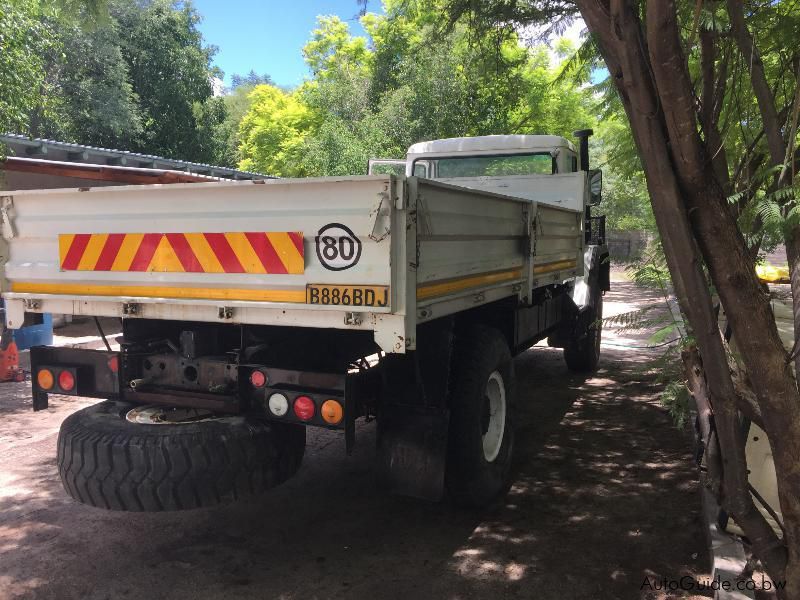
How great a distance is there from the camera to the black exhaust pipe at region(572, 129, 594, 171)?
7.30m

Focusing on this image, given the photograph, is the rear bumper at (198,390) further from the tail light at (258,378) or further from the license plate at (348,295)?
the license plate at (348,295)

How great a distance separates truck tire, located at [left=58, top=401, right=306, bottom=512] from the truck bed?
0.63 meters

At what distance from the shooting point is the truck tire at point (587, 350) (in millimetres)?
7883

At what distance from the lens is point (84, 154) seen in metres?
14.2

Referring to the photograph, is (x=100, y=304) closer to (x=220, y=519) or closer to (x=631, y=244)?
(x=220, y=519)

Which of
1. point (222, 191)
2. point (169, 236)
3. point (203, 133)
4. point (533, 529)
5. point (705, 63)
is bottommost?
point (533, 529)

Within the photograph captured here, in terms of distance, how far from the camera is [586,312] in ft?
24.2

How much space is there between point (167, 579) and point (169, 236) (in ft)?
6.11

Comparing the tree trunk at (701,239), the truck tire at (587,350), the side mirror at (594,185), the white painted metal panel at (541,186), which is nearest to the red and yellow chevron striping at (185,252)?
the tree trunk at (701,239)

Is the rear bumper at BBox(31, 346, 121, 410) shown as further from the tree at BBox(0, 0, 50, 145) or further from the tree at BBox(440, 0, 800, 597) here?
the tree at BBox(0, 0, 50, 145)

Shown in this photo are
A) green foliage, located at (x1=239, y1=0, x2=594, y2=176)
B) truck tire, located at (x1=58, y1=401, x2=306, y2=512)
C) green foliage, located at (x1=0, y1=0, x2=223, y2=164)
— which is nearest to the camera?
truck tire, located at (x1=58, y1=401, x2=306, y2=512)

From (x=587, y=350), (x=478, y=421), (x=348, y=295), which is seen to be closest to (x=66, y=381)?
(x=348, y=295)

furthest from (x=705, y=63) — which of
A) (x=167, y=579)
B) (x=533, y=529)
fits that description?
(x=167, y=579)

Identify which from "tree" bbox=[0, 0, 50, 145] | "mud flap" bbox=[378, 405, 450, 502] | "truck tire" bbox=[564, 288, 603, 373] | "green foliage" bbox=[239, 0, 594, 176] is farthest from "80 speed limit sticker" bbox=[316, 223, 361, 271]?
"green foliage" bbox=[239, 0, 594, 176]
